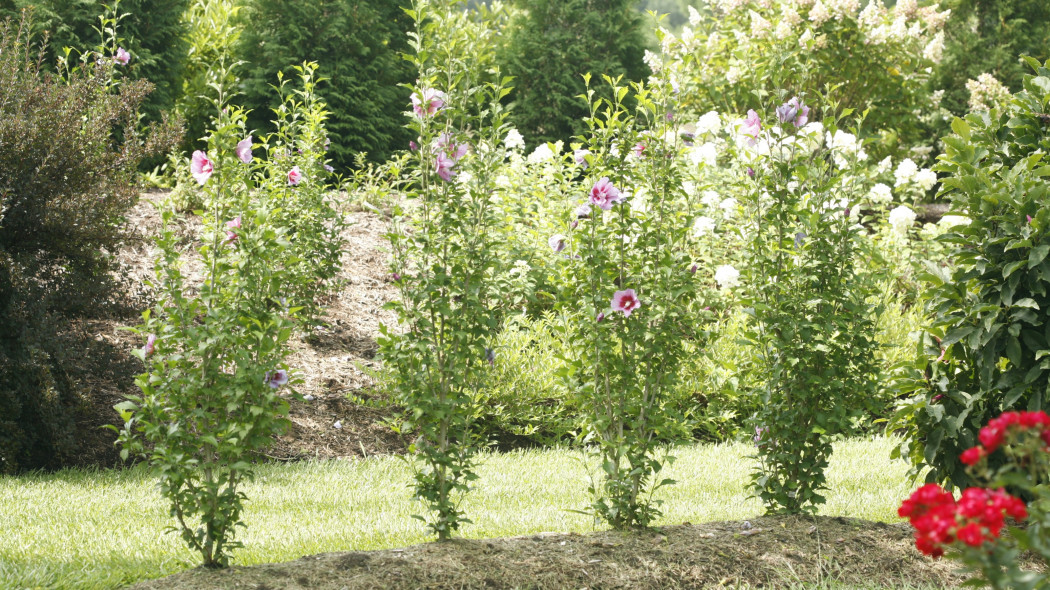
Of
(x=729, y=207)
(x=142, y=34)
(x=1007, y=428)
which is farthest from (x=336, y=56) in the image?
(x=1007, y=428)

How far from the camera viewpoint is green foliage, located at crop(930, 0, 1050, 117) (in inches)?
558

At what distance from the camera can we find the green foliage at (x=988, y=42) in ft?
46.5

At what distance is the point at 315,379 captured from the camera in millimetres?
5820

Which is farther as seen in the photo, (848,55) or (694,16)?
(694,16)

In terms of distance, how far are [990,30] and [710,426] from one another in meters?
12.6

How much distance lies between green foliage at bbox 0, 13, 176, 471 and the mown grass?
0.32 metres

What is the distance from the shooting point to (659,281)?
325 centimetres

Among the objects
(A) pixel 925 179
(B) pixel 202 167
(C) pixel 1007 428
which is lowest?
(C) pixel 1007 428

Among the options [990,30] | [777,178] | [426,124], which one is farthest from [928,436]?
[990,30]

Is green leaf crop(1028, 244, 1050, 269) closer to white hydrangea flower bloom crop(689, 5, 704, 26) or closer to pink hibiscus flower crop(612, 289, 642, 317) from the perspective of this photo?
pink hibiscus flower crop(612, 289, 642, 317)

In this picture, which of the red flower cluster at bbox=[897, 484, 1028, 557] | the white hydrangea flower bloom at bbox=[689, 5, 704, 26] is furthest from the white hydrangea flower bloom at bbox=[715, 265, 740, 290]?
the white hydrangea flower bloom at bbox=[689, 5, 704, 26]

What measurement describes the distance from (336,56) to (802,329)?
9737 mm

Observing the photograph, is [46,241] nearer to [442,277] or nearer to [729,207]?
[442,277]

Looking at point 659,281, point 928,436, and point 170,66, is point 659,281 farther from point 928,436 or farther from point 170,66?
point 170,66
